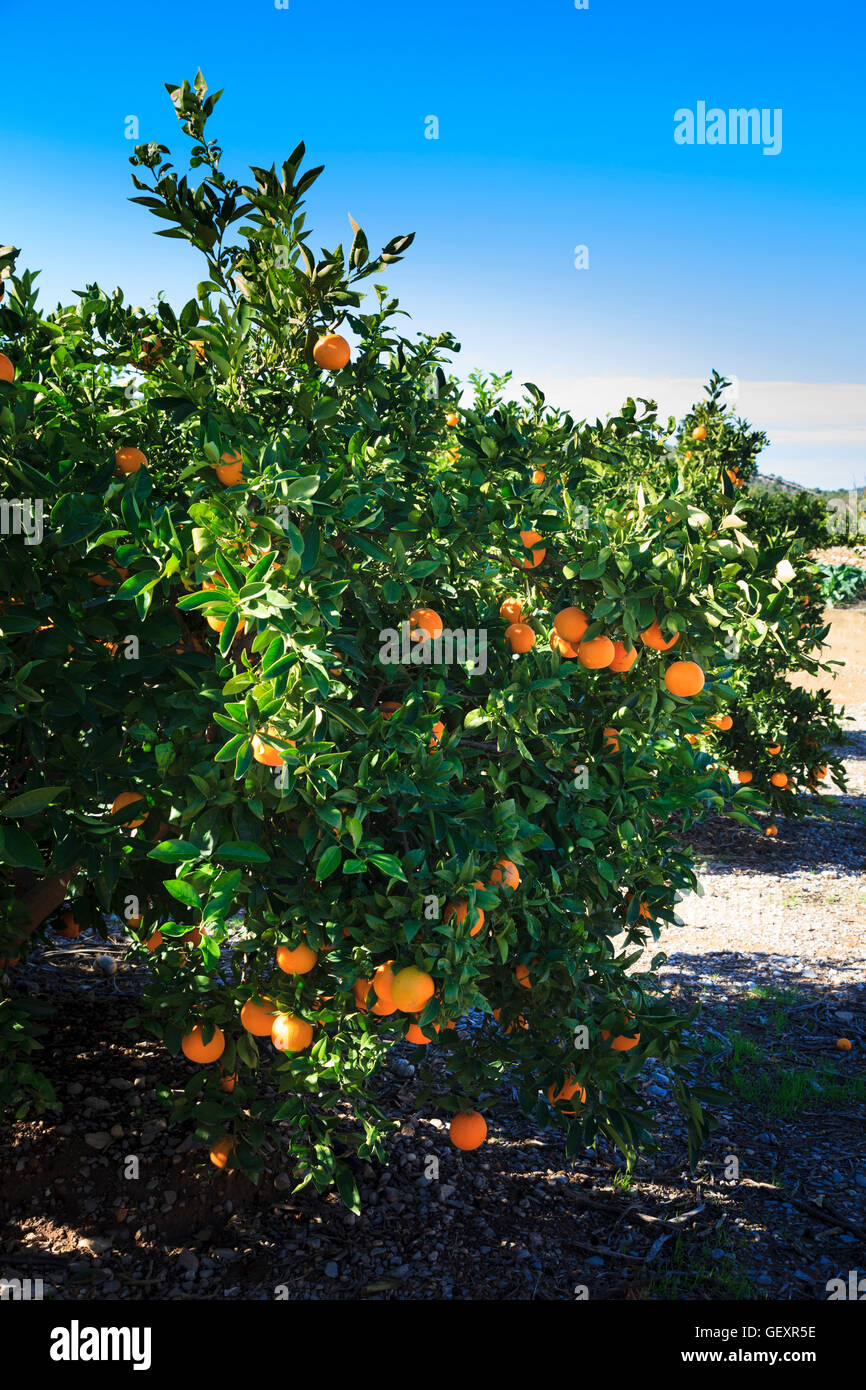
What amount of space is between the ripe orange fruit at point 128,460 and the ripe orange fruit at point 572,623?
3.41ft

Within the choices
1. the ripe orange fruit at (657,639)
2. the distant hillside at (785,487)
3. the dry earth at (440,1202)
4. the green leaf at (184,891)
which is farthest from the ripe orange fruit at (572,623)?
the distant hillside at (785,487)

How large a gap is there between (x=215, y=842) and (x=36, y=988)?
2721 mm

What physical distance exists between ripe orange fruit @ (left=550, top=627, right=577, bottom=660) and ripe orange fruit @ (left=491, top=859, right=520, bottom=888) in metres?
0.52

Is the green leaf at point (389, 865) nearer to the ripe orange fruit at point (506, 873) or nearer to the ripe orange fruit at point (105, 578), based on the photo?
the ripe orange fruit at point (506, 873)

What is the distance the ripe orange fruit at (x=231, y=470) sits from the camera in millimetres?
1872

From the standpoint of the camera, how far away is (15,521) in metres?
1.84

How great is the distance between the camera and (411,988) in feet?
5.90

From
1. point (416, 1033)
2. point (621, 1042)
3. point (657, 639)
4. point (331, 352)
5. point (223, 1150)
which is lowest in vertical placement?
point (223, 1150)

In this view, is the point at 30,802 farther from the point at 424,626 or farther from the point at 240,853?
the point at 424,626

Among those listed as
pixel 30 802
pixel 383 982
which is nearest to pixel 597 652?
pixel 383 982

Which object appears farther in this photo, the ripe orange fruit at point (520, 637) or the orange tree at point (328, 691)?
the ripe orange fruit at point (520, 637)

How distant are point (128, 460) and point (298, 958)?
3.92 feet

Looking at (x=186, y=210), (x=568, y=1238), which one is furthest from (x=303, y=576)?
(x=568, y=1238)
